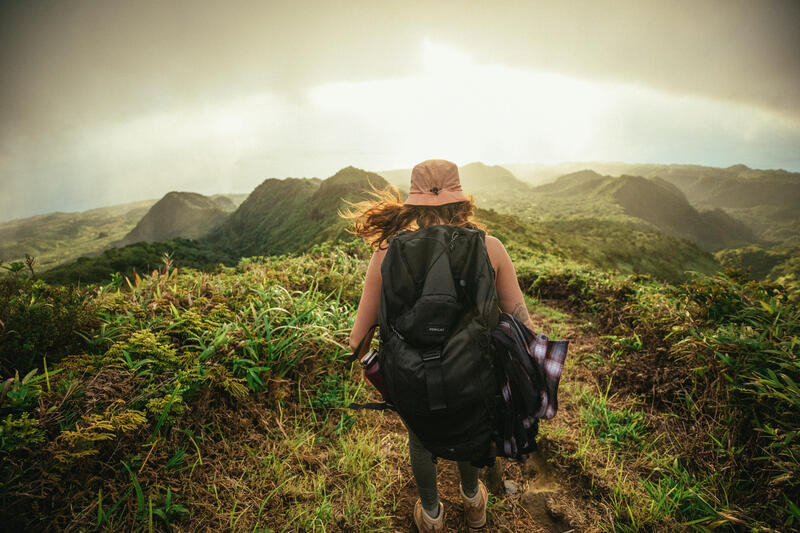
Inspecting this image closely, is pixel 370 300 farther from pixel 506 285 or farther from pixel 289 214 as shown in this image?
pixel 289 214

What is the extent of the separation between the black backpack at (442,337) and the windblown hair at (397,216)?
12.2 inches

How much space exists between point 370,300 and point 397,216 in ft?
1.89

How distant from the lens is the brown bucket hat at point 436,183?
179cm

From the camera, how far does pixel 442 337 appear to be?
134 cm

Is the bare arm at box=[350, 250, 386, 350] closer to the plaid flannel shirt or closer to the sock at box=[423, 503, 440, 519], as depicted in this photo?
the plaid flannel shirt

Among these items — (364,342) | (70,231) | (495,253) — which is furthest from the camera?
(70,231)

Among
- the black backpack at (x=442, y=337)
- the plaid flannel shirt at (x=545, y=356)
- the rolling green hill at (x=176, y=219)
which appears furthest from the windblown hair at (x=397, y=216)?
the rolling green hill at (x=176, y=219)

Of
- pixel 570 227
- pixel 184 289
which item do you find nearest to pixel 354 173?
pixel 570 227

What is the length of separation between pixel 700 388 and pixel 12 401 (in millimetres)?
4921

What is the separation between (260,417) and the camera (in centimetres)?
250

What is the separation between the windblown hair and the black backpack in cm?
31

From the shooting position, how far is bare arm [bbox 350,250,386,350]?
167cm

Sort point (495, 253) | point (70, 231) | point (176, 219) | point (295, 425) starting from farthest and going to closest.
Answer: point (70, 231)
point (176, 219)
point (295, 425)
point (495, 253)

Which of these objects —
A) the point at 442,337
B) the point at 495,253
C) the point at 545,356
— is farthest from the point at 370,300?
Result: the point at 545,356
